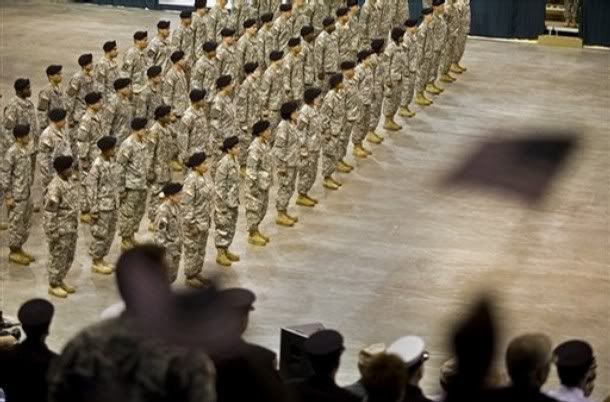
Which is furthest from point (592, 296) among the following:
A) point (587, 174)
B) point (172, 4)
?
point (172, 4)

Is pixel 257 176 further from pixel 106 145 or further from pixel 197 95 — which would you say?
pixel 106 145

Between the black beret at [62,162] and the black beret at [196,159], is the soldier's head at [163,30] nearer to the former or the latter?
the black beret at [196,159]

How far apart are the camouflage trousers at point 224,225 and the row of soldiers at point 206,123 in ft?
0.05

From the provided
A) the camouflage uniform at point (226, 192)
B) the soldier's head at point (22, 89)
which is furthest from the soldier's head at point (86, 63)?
the camouflage uniform at point (226, 192)

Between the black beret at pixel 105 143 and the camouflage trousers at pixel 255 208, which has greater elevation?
the black beret at pixel 105 143

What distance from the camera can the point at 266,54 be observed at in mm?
18203

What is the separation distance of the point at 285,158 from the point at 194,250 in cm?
200

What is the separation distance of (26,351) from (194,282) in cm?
627

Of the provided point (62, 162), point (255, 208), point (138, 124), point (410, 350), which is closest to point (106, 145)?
point (138, 124)

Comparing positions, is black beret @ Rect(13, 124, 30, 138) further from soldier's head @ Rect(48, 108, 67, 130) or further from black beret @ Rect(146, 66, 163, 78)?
black beret @ Rect(146, 66, 163, 78)

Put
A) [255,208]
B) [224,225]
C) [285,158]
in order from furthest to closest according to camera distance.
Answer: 1. [285,158]
2. [255,208]
3. [224,225]

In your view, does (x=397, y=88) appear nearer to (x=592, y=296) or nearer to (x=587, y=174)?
(x=587, y=174)

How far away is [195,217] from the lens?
1263cm

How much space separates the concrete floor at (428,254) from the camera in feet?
40.4
